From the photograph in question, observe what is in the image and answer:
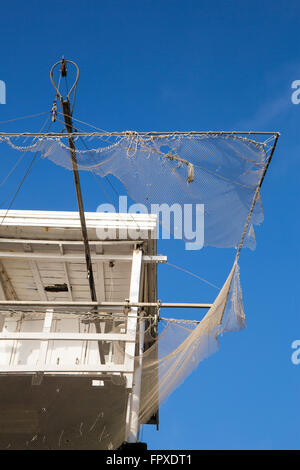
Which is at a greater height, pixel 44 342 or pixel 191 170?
pixel 191 170

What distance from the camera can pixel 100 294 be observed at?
1311cm

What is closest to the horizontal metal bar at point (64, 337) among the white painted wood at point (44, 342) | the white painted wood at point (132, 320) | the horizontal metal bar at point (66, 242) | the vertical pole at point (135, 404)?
the white painted wood at point (44, 342)

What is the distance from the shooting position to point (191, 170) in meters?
8.26

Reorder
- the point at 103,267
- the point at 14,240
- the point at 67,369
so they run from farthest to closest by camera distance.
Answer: the point at 103,267, the point at 14,240, the point at 67,369

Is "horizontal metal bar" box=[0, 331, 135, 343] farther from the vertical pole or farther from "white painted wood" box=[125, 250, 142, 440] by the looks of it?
the vertical pole

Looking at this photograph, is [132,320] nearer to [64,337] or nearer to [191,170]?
[64,337]

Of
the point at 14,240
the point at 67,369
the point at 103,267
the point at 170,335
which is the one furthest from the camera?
the point at 103,267

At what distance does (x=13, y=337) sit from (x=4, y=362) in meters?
4.08

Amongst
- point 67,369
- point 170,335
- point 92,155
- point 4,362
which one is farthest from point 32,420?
point 92,155

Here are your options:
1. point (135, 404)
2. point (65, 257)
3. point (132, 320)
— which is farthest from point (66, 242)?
point (135, 404)

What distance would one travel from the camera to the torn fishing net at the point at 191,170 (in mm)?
8406

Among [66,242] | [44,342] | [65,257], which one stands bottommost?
[44,342]

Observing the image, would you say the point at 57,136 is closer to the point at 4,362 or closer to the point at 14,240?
the point at 14,240

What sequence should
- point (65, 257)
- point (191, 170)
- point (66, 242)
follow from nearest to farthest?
1. point (191, 170)
2. point (66, 242)
3. point (65, 257)
